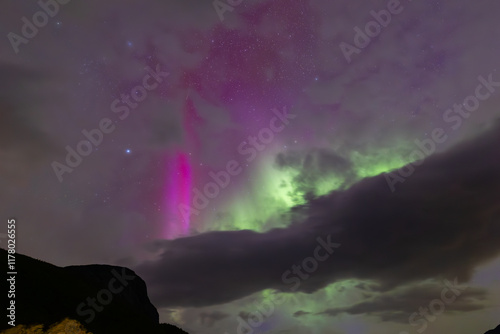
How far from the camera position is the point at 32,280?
3453 cm

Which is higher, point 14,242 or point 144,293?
point 144,293

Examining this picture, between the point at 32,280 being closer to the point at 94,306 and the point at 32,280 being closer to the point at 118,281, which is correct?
the point at 94,306

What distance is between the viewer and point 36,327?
58.1ft

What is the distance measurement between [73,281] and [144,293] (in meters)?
60.8

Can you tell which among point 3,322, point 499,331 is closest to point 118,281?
point 3,322

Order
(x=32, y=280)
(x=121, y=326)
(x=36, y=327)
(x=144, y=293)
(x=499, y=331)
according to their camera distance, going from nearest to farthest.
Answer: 1. (x=36, y=327)
2. (x=32, y=280)
3. (x=121, y=326)
4. (x=144, y=293)
5. (x=499, y=331)

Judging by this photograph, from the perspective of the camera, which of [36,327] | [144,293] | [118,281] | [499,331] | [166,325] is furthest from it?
[499,331]

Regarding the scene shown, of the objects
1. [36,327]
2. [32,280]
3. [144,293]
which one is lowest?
[36,327]

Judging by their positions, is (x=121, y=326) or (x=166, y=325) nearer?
(x=121, y=326)

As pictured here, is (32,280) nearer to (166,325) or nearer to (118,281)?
(166,325)

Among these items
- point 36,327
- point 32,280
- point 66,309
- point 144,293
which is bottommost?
point 36,327

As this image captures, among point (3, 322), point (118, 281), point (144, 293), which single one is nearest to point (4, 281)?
point (3, 322)

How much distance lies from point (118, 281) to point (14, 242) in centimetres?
6896

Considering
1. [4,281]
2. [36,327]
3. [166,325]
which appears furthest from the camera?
[166,325]
